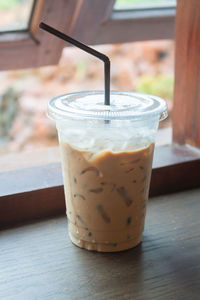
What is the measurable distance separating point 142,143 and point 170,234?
0.84 ft

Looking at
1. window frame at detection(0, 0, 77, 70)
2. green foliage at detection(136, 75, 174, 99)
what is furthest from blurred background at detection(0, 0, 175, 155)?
window frame at detection(0, 0, 77, 70)

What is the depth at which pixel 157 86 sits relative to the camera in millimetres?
4367

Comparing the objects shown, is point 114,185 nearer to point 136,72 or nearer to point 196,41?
point 196,41

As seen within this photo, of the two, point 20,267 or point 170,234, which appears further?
point 170,234

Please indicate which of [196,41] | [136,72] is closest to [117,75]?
→ [136,72]

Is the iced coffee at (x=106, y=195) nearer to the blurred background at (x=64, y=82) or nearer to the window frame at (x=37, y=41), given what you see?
the window frame at (x=37, y=41)

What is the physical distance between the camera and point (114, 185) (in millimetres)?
760

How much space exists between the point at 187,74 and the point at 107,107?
43cm

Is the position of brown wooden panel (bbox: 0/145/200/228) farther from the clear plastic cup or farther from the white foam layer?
the white foam layer

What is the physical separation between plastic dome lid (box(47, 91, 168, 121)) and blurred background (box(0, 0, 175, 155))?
10.9 feet

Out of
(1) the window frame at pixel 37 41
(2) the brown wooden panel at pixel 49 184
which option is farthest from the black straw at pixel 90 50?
(1) the window frame at pixel 37 41

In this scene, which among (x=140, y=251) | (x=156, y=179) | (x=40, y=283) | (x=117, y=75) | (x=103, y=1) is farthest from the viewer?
(x=117, y=75)

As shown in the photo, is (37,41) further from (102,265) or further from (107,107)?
(102,265)

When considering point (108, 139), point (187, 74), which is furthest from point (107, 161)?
point (187, 74)
